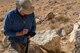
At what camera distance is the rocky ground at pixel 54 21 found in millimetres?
7512

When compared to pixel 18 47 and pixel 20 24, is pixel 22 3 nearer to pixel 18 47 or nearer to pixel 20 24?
pixel 20 24

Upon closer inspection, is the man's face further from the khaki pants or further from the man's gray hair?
the khaki pants

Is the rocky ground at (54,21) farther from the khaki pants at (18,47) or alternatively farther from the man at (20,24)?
the man at (20,24)

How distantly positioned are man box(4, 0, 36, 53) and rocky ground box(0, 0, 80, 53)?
173cm

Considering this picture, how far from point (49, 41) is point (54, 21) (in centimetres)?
337

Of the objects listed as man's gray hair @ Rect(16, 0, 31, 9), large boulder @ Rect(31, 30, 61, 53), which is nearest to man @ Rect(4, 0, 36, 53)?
man's gray hair @ Rect(16, 0, 31, 9)

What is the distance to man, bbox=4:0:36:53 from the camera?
507cm

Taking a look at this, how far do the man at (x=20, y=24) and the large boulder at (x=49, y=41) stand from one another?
5.44 ft

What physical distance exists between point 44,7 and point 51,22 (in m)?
2.05

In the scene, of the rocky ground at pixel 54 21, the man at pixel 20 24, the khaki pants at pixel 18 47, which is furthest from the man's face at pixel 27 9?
the rocky ground at pixel 54 21

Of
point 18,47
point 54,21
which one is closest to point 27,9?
point 18,47

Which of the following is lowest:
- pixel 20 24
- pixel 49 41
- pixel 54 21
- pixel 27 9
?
pixel 54 21

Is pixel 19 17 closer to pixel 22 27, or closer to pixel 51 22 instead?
pixel 22 27

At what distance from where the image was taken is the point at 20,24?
5395mm
